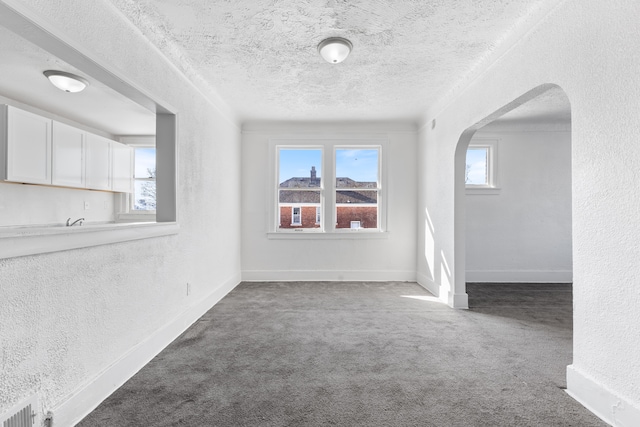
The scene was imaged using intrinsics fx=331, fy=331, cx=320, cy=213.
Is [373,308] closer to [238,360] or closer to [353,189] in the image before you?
[238,360]

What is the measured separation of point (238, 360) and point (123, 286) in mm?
974

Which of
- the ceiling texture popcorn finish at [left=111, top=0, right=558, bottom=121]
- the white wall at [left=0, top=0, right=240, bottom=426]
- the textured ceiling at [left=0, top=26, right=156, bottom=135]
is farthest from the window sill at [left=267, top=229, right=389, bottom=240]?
the textured ceiling at [left=0, top=26, right=156, bottom=135]

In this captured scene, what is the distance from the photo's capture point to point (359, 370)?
7.68 ft

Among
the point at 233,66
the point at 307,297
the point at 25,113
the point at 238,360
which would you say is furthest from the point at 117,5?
the point at 307,297

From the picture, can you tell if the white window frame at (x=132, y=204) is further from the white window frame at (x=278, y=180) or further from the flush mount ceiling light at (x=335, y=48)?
the flush mount ceiling light at (x=335, y=48)

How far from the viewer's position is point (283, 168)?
554 cm

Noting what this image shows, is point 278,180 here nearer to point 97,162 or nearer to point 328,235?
point 328,235

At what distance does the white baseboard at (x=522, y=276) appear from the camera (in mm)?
5330

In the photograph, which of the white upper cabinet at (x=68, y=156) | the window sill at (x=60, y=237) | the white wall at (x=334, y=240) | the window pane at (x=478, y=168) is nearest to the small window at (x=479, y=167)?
the window pane at (x=478, y=168)

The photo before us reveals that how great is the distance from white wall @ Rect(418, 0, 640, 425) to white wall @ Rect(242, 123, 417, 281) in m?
2.91

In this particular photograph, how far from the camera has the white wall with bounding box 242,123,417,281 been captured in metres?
5.39

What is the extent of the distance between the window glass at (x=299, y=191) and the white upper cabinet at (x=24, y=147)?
9.98ft

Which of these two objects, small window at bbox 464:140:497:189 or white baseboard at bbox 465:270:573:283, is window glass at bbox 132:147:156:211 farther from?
white baseboard at bbox 465:270:573:283

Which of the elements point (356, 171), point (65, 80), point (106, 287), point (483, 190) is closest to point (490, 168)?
point (483, 190)
